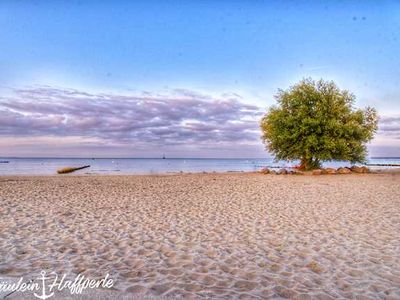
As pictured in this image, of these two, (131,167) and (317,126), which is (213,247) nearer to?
(317,126)

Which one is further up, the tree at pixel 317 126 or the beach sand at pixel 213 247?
the tree at pixel 317 126

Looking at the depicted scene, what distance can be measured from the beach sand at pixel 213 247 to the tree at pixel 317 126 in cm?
2072

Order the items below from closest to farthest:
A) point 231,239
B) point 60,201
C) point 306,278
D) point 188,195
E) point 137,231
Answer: point 306,278 < point 231,239 < point 137,231 < point 60,201 < point 188,195

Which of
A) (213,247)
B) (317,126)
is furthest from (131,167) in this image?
(213,247)

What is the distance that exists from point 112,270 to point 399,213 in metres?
9.71

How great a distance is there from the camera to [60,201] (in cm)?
1368

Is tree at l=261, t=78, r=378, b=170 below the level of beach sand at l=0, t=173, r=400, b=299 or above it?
above

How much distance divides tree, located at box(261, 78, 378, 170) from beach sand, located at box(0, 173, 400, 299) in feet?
68.0

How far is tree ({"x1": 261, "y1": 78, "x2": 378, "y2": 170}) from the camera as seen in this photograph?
106ft

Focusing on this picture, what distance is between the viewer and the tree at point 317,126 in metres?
32.4

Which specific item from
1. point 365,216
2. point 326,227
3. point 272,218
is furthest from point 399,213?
point 272,218

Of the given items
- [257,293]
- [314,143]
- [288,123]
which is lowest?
[257,293]

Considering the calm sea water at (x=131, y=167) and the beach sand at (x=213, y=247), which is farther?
the calm sea water at (x=131, y=167)

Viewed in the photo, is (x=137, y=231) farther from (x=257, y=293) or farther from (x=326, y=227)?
(x=326, y=227)
